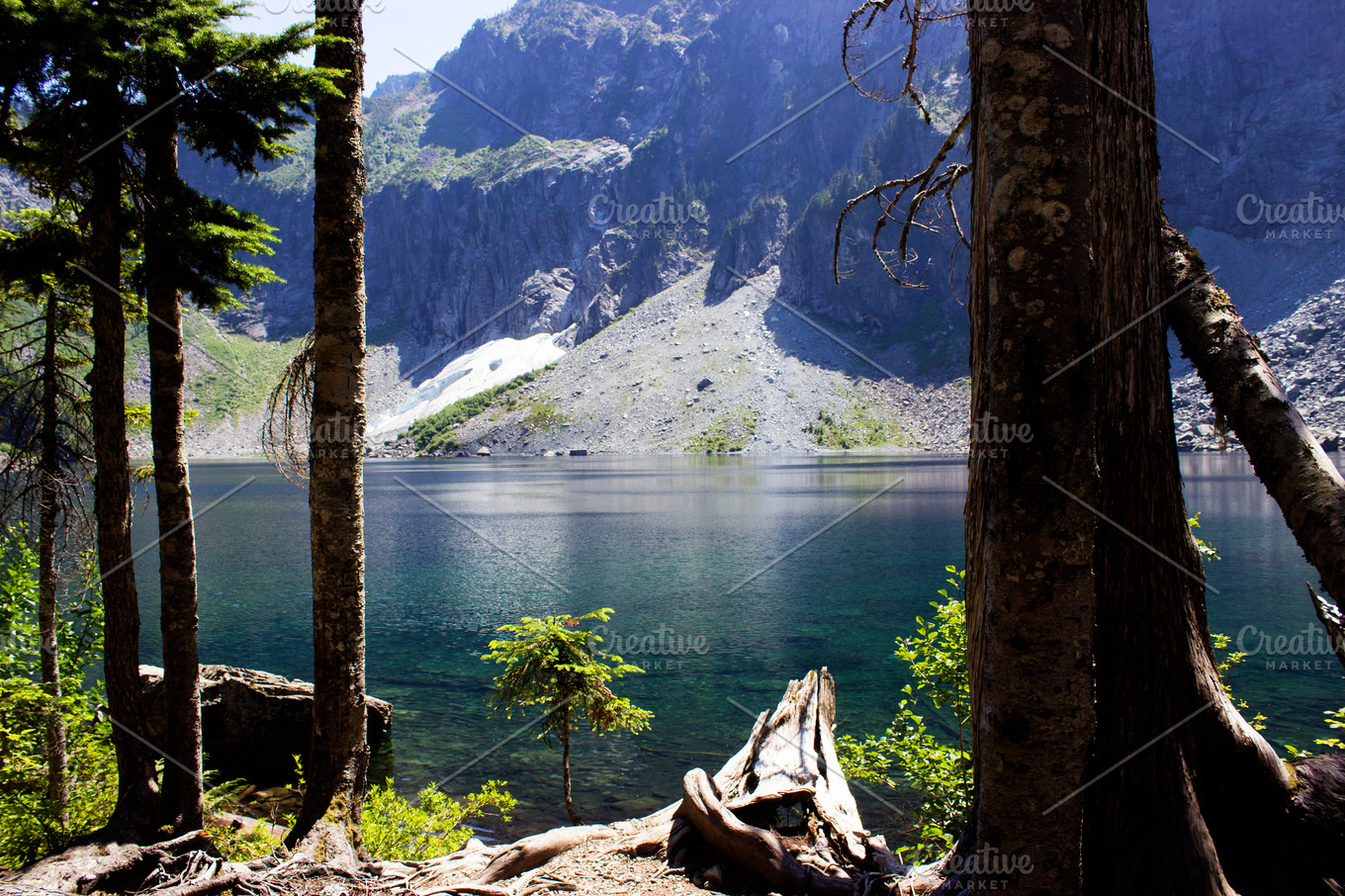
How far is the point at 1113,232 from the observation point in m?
3.49

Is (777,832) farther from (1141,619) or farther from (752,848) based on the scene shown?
(1141,619)

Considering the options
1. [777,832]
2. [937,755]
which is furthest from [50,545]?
[937,755]

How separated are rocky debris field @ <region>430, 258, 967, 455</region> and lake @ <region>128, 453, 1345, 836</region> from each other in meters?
97.2

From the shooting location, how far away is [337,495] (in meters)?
5.77

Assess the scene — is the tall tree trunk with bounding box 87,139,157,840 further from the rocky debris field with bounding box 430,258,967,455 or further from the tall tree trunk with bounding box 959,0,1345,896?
the rocky debris field with bounding box 430,258,967,455

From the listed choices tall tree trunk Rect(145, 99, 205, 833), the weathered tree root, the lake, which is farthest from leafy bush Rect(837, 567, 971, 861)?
tall tree trunk Rect(145, 99, 205, 833)

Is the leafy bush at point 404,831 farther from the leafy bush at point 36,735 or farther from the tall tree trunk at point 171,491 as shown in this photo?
the leafy bush at point 36,735

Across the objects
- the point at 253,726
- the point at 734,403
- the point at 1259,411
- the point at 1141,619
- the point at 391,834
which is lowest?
the point at 253,726

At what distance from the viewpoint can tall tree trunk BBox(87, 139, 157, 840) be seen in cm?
654

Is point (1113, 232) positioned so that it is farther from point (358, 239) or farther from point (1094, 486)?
point (358, 239)

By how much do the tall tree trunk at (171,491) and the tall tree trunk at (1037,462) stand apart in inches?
270

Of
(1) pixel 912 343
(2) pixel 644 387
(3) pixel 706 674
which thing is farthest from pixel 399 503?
(1) pixel 912 343

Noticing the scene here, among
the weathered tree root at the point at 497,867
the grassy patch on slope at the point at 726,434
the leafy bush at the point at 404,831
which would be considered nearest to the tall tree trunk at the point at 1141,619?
the weathered tree root at the point at 497,867

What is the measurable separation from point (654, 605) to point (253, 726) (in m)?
14.8
